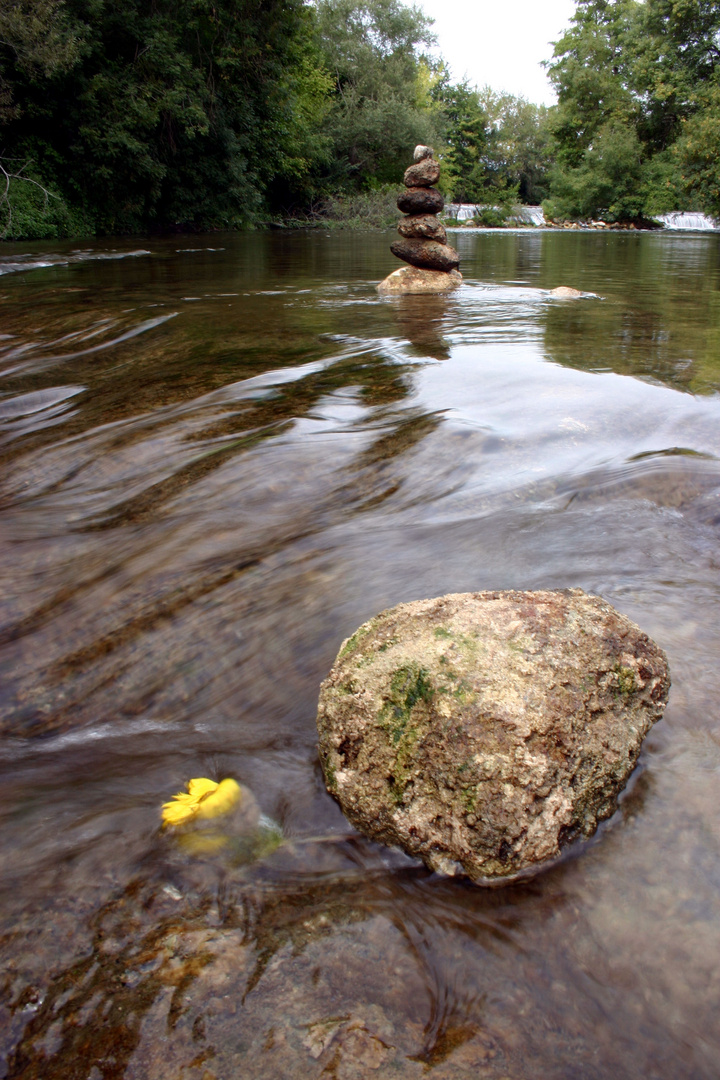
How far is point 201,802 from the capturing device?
6.71ft

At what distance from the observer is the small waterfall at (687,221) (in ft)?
143

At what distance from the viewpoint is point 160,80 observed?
23.6 m

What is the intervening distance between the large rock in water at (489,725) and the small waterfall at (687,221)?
48.8 meters

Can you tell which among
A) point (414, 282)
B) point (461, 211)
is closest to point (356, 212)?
point (461, 211)

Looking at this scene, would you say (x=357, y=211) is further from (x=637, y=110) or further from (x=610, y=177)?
(x=637, y=110)

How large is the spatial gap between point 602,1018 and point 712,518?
2.81 meters

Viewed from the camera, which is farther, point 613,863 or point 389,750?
point 389,750

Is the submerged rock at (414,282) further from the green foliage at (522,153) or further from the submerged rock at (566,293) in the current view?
the green foliage at (522,153)

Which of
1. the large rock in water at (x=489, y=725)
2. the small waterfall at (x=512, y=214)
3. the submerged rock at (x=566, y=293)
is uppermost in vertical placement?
the small waterfall at (x=512, y=214)

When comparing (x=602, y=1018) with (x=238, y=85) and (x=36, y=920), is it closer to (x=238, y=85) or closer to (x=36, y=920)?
(x=36, y=920)

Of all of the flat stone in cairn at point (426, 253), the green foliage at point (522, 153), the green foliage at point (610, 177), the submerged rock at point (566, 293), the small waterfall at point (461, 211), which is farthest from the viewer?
the green foliage at point (522, 153)

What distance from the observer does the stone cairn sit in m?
13.2

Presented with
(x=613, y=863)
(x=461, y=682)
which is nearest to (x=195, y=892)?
(x=461, y=682)

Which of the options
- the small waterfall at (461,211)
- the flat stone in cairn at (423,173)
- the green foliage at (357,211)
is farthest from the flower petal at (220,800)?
the small waterfall at (461,211)
